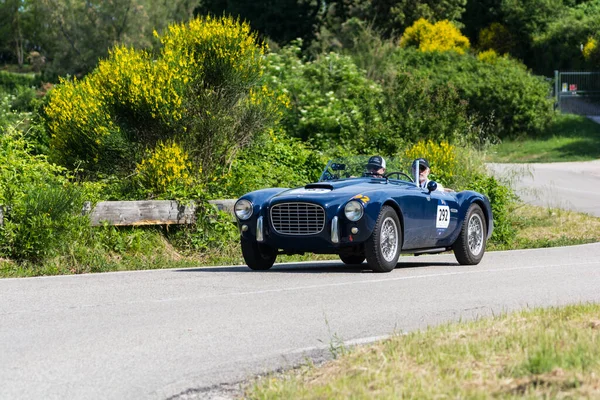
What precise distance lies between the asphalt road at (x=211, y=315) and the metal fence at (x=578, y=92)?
4329 cm

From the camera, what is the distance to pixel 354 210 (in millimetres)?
Answer: 12133

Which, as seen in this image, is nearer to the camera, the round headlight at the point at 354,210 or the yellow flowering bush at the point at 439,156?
the round headlight at the point at 354,210

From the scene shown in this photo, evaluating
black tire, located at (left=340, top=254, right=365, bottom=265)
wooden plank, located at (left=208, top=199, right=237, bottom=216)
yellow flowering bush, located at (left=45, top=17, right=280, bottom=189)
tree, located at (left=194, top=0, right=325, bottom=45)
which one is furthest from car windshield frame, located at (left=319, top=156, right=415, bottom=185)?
tree, located at (left=194, top=0, right=325, bottom=45)

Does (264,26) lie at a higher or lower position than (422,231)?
higher

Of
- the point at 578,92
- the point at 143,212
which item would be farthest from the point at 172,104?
the point at 578,92

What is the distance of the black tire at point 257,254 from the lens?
42.5ft

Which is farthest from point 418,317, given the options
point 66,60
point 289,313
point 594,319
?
point 66,60

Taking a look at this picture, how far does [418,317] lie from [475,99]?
41029 mm

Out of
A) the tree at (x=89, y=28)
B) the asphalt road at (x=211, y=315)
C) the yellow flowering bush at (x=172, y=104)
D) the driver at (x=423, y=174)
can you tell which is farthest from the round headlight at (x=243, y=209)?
the tree at (x=89, y=28)

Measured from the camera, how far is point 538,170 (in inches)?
1473

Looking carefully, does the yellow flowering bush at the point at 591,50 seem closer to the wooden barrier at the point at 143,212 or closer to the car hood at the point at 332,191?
the wooden barrier at the point at 143,212

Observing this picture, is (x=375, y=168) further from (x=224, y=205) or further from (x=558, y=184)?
(x=558, y=184)

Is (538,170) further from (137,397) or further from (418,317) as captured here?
(137,397)

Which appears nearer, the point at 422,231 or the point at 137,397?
the point at 137,397
